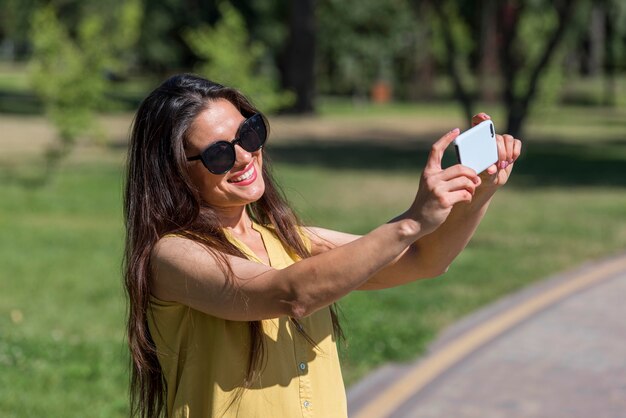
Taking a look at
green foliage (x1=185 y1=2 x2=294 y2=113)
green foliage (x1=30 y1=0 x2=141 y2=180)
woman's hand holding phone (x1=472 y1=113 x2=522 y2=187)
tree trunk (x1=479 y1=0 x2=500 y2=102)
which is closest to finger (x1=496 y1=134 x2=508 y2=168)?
woman's hand holding phone (x1=472 y1=113 x2=522 y2=187)

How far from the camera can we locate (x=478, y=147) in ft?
7.69

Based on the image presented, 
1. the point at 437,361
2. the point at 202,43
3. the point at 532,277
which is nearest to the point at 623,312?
the point at 532,277

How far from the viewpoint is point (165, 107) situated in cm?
253

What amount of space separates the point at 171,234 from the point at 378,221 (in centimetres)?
1132

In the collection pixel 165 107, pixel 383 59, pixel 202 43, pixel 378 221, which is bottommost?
pixel 165 107

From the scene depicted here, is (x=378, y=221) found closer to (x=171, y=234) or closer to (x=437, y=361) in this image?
(x=437, y=361)

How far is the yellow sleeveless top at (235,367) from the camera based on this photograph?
A: 8.14ft

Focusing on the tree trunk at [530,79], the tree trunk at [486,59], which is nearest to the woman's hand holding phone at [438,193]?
the tree trunk at [530,79]

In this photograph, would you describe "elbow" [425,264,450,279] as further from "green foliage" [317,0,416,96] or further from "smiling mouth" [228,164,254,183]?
"green foliage" [317,0,416,96]

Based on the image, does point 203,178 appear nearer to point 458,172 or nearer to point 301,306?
point 301,306

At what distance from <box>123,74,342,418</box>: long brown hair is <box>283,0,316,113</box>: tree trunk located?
32.9 meters

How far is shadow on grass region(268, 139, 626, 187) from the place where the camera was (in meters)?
19.6

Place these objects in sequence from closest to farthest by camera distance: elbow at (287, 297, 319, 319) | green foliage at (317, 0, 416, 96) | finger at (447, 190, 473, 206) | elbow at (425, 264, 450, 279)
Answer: finger at (447, 190, 473, 206) → elbow at (287, 297, 319, 319) → elbow at (425, 264, 450, 279) → green foliage at (317, 0, 416, 96)

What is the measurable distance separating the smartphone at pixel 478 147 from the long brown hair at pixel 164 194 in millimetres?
565
